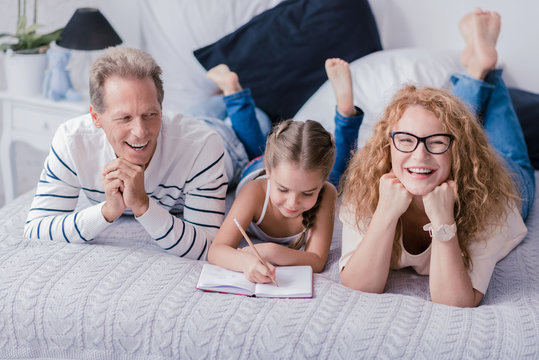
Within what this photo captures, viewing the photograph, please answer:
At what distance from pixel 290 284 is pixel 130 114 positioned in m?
0.54

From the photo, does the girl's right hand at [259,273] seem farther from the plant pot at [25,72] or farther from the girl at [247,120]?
the plant pot at [25,72]

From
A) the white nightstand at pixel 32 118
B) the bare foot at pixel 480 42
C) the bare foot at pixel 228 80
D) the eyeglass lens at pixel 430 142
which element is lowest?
the white nightstand at pixel 32 118

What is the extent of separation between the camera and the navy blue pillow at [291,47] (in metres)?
2.43

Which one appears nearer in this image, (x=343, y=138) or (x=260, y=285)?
(x=260, y=285)

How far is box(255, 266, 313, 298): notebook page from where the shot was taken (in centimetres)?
131

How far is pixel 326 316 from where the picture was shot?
1236 millimetres

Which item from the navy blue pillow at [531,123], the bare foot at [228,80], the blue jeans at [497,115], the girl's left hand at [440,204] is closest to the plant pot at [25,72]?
the bare foot at [228,80]

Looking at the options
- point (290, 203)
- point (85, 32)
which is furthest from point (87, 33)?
point (290, 203)

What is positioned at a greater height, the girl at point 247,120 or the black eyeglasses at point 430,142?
the black eyeglasses at point 430,142

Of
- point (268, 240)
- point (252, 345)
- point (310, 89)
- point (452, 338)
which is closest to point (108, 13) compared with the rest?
point (310, 89)

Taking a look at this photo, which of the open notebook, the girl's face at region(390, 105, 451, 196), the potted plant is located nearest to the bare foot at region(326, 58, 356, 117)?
the girl's face at region(390, 105, 451, 196)

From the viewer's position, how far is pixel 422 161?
50.4 inches

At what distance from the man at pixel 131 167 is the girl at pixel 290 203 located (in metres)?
0.10

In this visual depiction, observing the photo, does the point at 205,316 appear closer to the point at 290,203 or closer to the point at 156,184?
the point at 290,203
